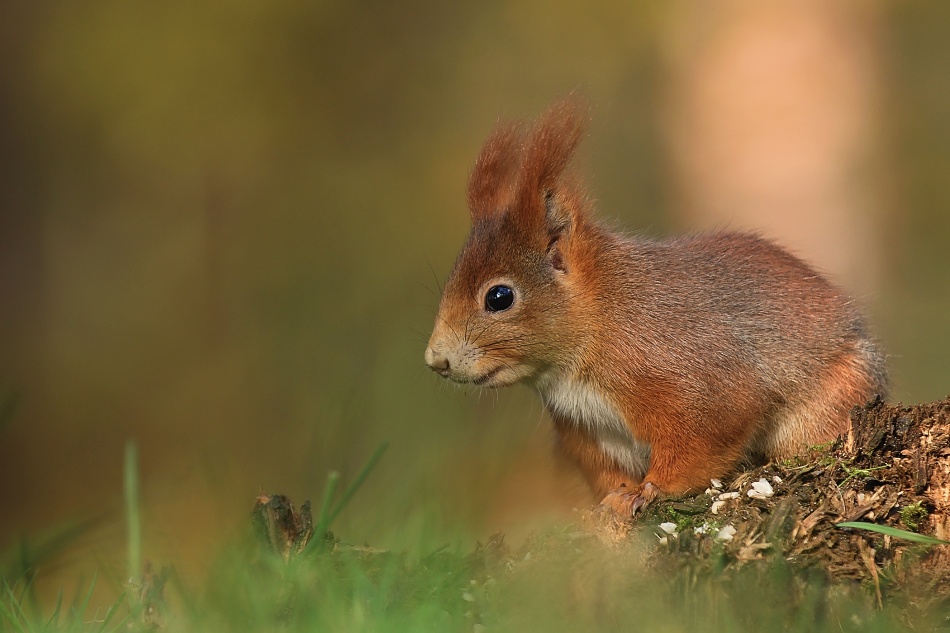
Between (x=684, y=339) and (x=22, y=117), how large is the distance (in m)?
8.43

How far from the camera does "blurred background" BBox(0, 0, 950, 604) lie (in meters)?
8.64

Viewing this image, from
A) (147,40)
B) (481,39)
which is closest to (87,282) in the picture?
(147,40)

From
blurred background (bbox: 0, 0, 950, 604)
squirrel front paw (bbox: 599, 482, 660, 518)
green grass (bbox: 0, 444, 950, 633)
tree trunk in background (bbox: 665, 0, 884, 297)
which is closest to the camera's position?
green grass (bbox: 0, 444, 950, 633)

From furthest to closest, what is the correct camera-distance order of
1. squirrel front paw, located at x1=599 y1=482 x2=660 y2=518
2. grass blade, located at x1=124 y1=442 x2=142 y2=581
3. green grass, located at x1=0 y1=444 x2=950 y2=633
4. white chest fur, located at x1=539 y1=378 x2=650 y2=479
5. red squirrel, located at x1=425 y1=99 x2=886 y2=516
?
white chest fur, located at x1=539 y1=378 x2=650 y2=479, red squirrel, located at x1=425 y1=99 x2=886 y2=516, squirrel front paw, located at x1=599 y1=482 x2=660 y2=518, grass blade, located at x1=124 y1=442 x2=142 y2=581, green grass, located at x1=0 y1=444 x2=950 y2=633

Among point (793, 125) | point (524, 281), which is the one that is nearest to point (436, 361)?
point (524, 281)

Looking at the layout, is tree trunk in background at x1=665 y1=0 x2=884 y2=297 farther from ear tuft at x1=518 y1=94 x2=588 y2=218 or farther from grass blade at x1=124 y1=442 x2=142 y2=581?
grass blade at x1=124 y1=442 x2=142 y2=581

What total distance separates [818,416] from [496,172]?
139cm

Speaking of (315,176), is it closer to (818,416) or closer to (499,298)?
(499,298)

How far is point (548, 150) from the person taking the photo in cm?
325

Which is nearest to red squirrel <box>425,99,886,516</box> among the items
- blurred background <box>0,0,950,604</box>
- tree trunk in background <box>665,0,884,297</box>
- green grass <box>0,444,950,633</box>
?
green grass <box>0,444,950,633</box>

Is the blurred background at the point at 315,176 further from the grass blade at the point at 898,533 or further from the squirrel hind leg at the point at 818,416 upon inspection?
the grass blade at the point at 898,533

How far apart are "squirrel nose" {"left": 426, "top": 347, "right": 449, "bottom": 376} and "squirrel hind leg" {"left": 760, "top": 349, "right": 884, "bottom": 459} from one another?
1044 millimetres

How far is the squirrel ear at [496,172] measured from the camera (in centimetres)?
349

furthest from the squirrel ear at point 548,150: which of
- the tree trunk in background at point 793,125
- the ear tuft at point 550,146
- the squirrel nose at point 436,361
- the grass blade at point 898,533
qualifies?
the tree trunk in background at point 793,125
